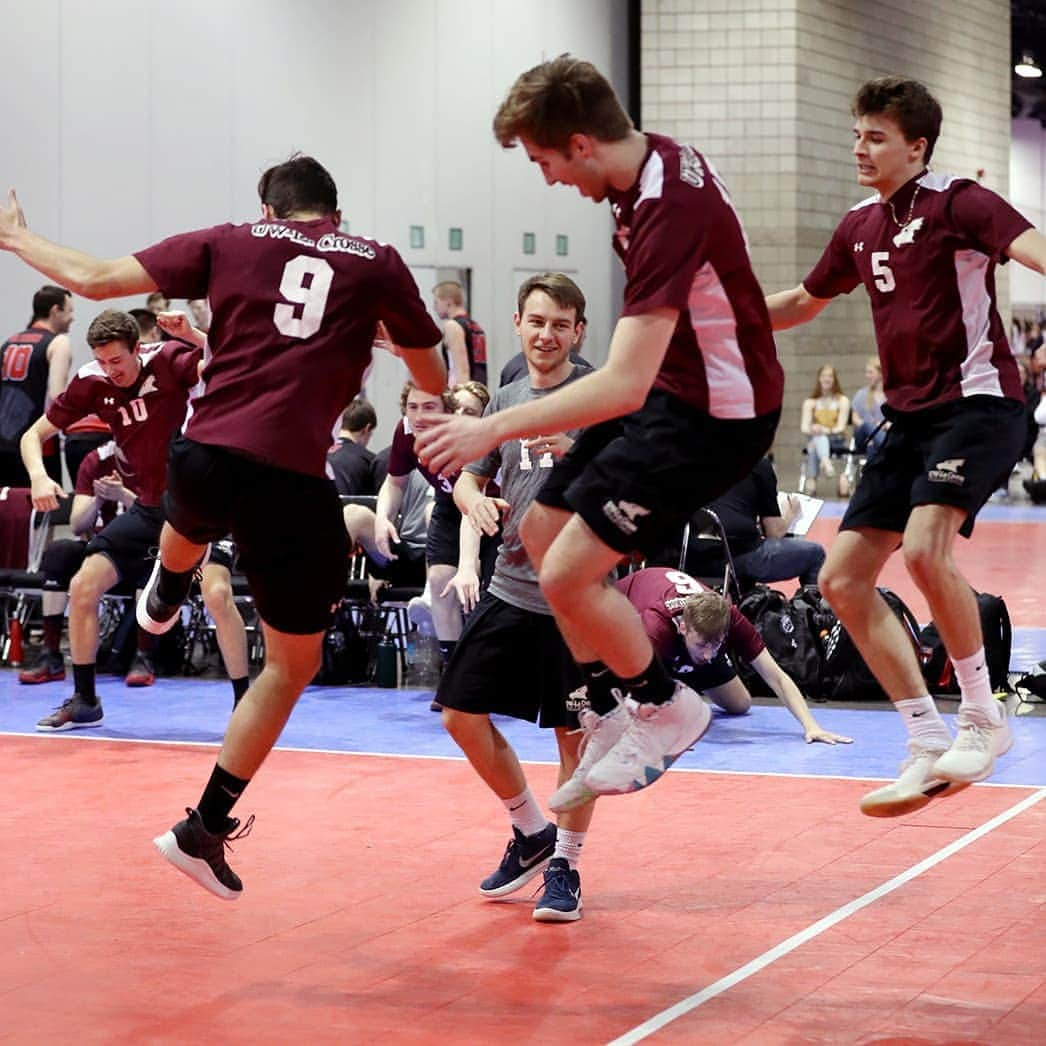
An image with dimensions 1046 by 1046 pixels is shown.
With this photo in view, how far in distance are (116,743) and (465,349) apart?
7343 millimetres

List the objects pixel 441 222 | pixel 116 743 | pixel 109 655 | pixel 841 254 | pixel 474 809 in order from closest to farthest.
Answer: pixel 841 254
pixel 474 809
pixel 116 743
pixel 109 655
pixel 441 222

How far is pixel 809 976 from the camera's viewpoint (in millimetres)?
4668

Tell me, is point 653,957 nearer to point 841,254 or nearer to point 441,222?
point 841,254

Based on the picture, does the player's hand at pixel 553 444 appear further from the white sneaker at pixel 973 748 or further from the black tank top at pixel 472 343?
the black tank top at pixel 472 343

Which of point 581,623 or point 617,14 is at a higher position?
point 617,14

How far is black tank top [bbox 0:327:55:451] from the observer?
12023 mm

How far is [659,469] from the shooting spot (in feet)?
14.7

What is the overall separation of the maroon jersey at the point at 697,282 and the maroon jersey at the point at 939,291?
769 millimetres

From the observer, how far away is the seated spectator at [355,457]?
10.8 meters

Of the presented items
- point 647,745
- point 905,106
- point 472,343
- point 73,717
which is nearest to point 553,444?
point 647,745

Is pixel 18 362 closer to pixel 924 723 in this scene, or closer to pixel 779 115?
pixel 924 723

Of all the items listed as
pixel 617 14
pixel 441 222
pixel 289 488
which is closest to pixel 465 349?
pixel 441 222

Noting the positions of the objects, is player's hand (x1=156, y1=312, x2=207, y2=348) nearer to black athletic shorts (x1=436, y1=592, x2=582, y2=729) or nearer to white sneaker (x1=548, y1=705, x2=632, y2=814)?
black athletic shorts (x1=436, y1=592, x2=582, y2=729)

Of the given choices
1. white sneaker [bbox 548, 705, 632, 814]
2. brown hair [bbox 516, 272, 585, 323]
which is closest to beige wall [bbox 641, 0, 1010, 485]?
brown hair [bbox 516, 272, 585, 323]
